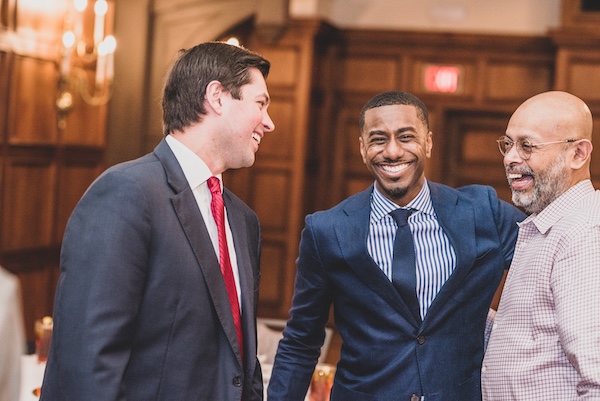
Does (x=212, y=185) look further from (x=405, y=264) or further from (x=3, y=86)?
(x=3, y=86)

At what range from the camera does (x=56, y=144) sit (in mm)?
6785

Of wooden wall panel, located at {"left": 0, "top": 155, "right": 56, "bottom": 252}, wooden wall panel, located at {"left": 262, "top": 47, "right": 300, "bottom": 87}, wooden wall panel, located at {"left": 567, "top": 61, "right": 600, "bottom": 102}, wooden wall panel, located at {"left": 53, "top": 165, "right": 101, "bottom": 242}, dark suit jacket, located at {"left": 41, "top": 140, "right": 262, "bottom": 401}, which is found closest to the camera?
dark suit jacket, located at {"left": 41, "top": 140, "right": 262, "bottom": 401}

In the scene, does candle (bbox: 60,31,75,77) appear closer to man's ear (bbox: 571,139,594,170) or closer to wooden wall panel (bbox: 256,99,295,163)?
wooden wall panel (bbox: 256,99,295,163)

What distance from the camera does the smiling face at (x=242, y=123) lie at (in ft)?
7.38

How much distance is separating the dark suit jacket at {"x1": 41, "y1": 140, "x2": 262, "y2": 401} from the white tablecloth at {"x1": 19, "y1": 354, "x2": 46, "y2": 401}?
1.25m

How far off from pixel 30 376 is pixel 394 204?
5.53 feet

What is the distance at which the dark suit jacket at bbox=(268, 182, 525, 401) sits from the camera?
265 cm

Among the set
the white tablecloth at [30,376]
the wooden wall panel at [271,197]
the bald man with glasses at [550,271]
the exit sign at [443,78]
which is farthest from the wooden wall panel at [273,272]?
the bald man with glasses at [550,271]

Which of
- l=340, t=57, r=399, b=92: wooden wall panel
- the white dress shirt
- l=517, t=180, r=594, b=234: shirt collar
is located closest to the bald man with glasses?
l=517, t=180, r=594, b=234: shirt collar

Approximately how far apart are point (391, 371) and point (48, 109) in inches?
186

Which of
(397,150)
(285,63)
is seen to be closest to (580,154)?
(397,150)

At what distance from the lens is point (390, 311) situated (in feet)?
8.79

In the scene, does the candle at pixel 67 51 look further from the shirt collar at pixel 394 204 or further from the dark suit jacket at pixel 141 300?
the dark suit jacket at pixel 141 300

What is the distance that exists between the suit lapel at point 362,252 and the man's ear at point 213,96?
73 cm
